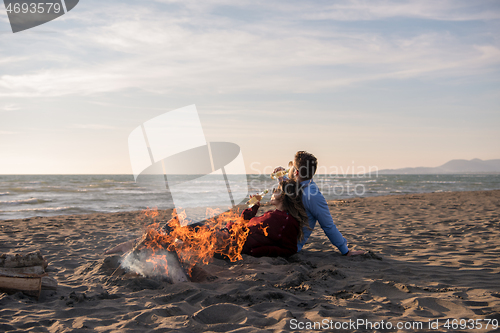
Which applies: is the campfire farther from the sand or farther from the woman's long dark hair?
the woman's long dark hair

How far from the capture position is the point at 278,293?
3367mm

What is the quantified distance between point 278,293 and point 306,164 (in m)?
1.69

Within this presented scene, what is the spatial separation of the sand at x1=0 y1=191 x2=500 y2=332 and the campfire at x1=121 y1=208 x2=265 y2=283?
5.9 inches

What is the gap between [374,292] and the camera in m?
3.50

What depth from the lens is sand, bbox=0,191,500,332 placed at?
2809 millimetres

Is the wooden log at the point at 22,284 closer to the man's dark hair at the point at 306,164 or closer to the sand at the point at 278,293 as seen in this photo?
the sand at the point at 278,293

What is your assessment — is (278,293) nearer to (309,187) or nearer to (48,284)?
(309,187)

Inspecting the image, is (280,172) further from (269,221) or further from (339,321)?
(339,321)

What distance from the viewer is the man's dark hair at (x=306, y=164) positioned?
166 inches

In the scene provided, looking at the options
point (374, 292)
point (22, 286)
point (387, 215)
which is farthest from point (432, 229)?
point (22, 286)

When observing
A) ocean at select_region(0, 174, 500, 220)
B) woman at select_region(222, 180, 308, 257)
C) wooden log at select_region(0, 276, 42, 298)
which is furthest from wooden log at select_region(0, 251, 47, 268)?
ocean at select_region(0, 174, 500, 220)

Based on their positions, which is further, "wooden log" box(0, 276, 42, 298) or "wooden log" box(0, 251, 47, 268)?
"wooden log" box(0, 251, 47, 268)

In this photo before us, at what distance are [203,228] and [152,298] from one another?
1.06m

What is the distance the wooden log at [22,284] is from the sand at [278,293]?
9cm
